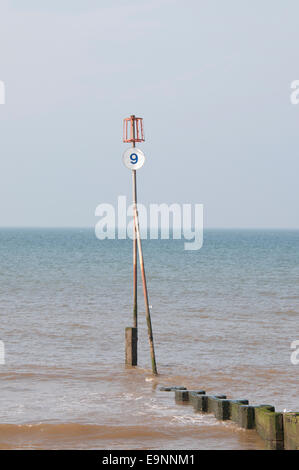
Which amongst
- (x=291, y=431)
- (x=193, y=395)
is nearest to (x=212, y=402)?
(x=193, y=395)

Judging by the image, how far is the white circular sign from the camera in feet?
64.8

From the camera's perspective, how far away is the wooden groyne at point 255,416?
39.5 feet

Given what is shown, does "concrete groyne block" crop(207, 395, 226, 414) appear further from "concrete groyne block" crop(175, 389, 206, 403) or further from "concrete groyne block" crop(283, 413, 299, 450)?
"concrete groyne block" crop(283, 413, 299, 450)

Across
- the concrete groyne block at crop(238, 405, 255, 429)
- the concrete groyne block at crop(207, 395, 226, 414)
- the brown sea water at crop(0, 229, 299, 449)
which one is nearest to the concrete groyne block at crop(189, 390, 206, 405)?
the brown sea water at crop(0, 229, 299, 449)

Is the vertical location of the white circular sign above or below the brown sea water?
above

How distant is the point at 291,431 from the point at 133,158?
9727 mm

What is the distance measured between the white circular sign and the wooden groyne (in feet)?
19.7

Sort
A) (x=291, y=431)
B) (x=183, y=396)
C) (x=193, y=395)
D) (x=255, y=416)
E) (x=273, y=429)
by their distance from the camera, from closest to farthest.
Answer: (x=291, y=431) → (x=273, y=429) → (x=255, y=416) → (x=193, y=395) → (x=183, y=396)

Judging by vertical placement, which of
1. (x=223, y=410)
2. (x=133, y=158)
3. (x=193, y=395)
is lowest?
(x=223, y=410)

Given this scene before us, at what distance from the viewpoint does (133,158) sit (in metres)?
19.8

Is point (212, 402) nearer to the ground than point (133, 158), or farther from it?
nearer to the ground

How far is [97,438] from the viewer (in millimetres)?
13930

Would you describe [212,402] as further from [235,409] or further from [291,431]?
[291,431]
